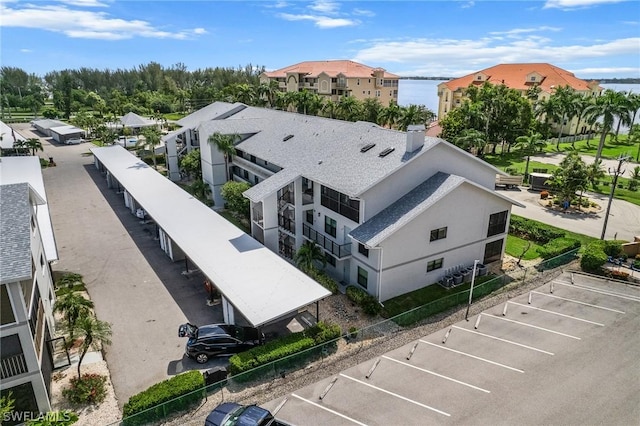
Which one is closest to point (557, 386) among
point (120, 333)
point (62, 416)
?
point (62, 416)

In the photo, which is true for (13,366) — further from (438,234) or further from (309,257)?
(438,234)

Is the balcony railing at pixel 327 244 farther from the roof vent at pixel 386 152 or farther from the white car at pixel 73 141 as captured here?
the white car at pixel 73 141

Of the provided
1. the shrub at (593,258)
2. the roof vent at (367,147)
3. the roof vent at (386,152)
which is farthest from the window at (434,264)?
the shrub at (593,258)

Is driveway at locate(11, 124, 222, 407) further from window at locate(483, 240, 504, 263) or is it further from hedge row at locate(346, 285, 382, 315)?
window at locate(483, 240, 504, 263)

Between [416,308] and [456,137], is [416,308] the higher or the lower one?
the lower one

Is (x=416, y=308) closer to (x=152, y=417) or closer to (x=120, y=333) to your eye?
(x=152, y=417)

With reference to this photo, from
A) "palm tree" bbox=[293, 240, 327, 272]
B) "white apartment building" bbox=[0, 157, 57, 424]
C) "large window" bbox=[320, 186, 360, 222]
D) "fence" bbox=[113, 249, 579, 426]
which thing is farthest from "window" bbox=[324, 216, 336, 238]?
"white apartment building" bbox=[0, 157, 57, 424]

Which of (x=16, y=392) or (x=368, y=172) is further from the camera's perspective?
(x=368, y=172)
